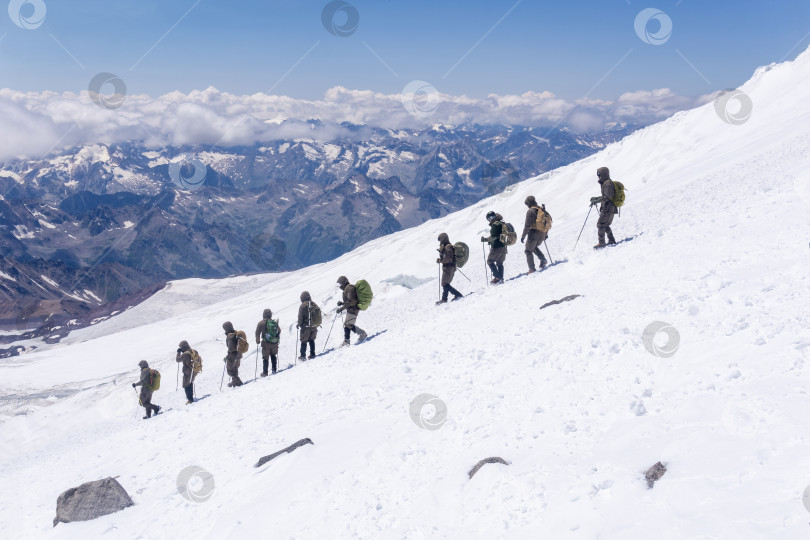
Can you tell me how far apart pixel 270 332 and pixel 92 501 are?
11030 millimetres

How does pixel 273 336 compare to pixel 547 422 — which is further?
pixel 273 336

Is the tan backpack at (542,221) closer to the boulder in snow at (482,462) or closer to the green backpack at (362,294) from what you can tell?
the green backpack at (362,294)

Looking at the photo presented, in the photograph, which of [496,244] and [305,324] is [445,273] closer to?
[496,244]

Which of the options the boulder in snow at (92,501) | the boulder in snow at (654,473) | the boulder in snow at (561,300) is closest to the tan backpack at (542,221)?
the boulder in snow at (561,300)

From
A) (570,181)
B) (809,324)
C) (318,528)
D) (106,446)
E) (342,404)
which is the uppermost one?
(570,181)

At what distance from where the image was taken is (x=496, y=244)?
68.5 ft

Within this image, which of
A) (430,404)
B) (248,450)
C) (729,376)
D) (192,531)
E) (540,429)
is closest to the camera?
(729,376)

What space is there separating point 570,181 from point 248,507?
10326cm

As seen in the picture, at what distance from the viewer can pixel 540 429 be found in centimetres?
927

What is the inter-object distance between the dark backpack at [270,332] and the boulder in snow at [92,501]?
10.5 m

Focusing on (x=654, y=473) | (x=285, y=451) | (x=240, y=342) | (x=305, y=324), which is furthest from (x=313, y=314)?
(x=654, y=473)

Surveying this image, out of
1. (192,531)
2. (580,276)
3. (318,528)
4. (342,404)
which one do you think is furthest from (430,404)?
(580,276)

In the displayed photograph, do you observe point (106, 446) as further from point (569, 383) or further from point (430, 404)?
point (569, 383)

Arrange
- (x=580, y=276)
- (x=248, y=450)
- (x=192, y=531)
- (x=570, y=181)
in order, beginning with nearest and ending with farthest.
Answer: (x=192, y=531) → (x=248, y=450) → (x=580, y=276) → (x=570, y=181)
